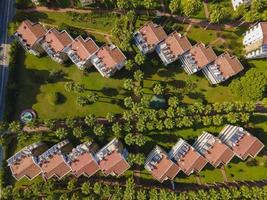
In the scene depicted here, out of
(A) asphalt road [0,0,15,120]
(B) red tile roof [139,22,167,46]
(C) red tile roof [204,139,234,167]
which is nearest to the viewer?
(C) red tile roof [204,139,234,167]

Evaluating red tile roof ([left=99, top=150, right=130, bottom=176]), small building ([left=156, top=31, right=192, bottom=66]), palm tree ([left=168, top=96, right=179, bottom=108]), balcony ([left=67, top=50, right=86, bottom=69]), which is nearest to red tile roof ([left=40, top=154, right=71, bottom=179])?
red tile roof ([left=99, top=150, right=130, bottom=176])

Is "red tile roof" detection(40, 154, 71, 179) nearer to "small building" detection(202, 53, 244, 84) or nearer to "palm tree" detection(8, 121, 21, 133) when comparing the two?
"palm tree" detection(8, 121, 21, 133)

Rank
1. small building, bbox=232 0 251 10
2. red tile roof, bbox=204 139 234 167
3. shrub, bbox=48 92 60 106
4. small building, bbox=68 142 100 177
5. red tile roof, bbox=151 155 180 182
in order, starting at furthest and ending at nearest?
shrub, bbox=48 92 60 106 → small building, bbox=232 0 251 10 → red tile roof, bbox=204 139 234 167 → red tile roof, bbox=151 155 180 182 → small building, bbox=68 142 100 177

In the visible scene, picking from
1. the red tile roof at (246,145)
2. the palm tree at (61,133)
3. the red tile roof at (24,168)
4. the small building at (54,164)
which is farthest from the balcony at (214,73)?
the red tile roof at (24,168)

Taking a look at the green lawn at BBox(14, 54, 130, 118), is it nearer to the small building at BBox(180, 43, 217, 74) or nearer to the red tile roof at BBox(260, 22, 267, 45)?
the small building at BBox(180, 43, 217, 74)

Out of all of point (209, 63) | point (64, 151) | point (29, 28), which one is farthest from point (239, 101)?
point (29, 28)

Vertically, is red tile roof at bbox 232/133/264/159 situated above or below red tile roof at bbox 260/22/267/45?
below

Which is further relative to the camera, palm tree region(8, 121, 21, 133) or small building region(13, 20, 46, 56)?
small building region(13, 20, 46, 56)

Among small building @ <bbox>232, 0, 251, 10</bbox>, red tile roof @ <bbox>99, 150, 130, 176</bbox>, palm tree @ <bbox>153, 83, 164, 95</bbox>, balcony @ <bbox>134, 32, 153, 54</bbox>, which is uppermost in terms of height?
balcony @ <bbox>134, 32, 153, 54</bbox>

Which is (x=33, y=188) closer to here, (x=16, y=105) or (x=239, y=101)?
(x=16, y=105)
